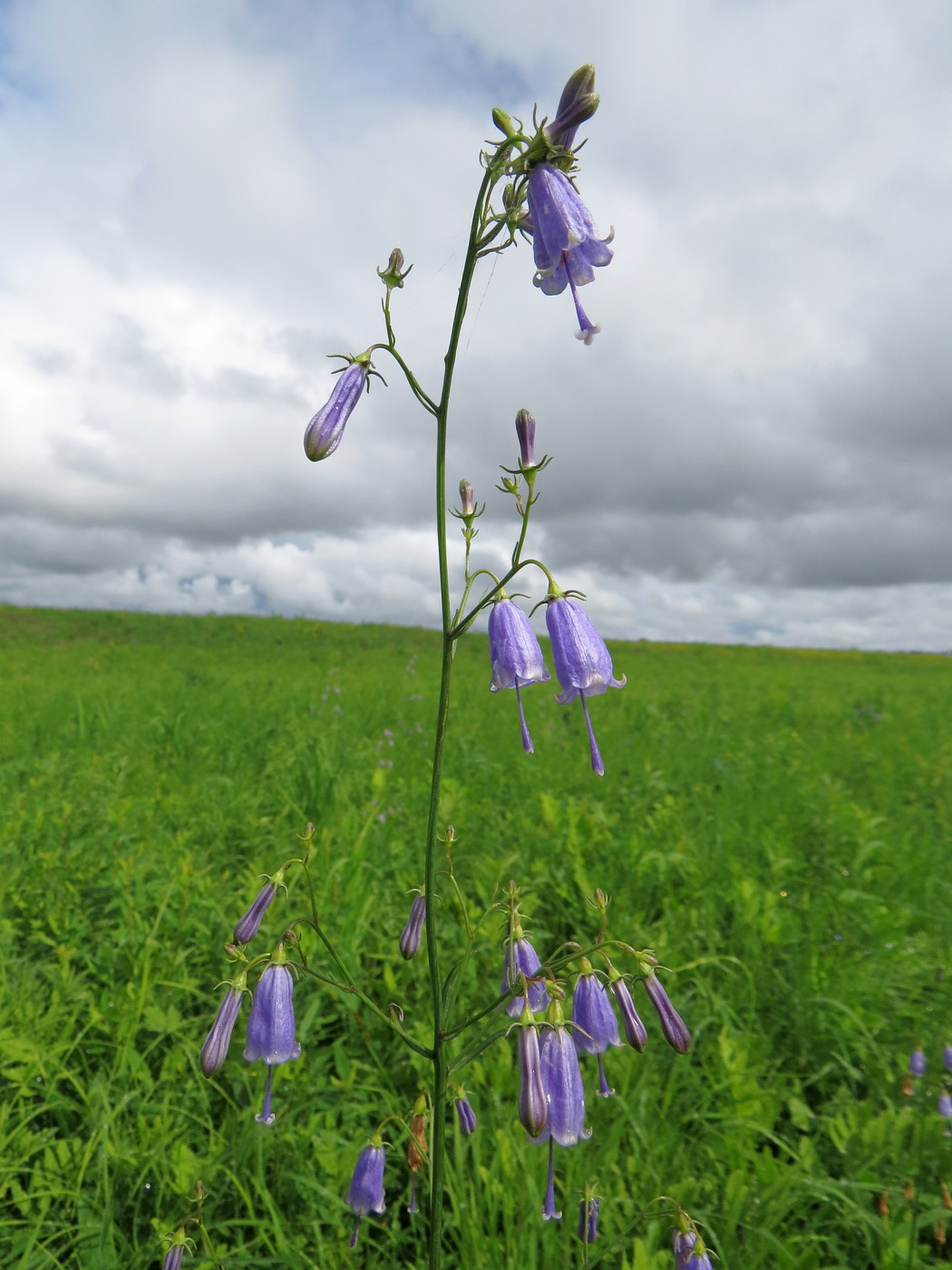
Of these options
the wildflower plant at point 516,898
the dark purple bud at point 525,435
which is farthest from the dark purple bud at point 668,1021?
the dark purple bud at point 525,435

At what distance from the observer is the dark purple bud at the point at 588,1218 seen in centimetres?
164

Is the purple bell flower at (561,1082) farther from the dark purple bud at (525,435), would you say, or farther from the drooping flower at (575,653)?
the dark purple bud at (525,435)

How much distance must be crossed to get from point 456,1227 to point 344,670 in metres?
12.9

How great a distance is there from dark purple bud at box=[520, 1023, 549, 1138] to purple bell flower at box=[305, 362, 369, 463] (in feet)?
3.96

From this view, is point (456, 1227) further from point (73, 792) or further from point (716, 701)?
point (716, 701)

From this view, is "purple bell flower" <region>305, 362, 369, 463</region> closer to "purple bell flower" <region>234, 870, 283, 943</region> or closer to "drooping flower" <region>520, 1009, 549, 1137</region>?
"purple bell flower" <region>234, 870, 283, 943</region>

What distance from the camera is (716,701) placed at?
1174 cm

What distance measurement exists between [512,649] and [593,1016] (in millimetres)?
842

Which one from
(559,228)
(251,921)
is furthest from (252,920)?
(559,228)

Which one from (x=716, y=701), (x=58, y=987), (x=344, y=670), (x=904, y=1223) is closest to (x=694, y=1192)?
(x=904, y=1223)

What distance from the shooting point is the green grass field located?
2.18m

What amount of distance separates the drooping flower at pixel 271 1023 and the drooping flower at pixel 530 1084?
1.81 feet

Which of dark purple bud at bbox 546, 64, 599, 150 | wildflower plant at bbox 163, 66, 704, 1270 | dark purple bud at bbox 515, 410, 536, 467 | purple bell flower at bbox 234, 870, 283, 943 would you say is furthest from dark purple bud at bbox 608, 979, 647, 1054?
dark purple bud at bbox 546, 64, 599, 150

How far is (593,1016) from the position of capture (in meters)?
1.59
